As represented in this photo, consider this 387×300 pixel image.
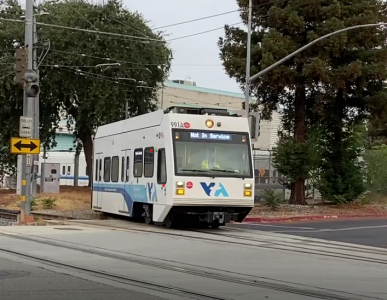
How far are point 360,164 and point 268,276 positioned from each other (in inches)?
1004

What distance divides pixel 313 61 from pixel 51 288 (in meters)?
21.7

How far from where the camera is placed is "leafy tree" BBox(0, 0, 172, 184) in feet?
133

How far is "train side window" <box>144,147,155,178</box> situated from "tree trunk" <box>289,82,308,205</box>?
12.6m

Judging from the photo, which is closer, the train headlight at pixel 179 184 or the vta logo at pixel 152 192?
the train headlight at pixel 179 184

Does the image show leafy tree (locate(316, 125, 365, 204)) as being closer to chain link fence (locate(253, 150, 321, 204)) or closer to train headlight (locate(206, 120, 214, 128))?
chain link fence (locate(253, 150, 321, 204))

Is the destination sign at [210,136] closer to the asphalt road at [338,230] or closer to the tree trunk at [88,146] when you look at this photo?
the asphalt road at [338,230]

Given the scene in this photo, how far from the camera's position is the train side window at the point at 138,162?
21.4 meters

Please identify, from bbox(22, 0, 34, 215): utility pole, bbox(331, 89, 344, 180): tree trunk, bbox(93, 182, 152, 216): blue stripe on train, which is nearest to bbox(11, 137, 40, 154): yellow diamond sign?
bbox(22, 0, 34, 215): utility pole

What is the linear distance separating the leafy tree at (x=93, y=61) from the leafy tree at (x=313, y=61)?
30.3 ft

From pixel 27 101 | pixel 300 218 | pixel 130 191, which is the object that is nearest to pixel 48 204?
pixel 130 191

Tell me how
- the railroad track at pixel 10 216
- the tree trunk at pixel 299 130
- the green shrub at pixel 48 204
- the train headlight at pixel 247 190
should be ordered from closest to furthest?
the train headlight at pixel 247 190 < the railroad track at pixel 10 216 < the green shrub at pixel 48 204 < the tree trunk at pixel 299 130

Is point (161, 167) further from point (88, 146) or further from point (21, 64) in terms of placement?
point (88, 146)

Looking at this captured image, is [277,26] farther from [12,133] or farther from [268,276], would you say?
[268,276]

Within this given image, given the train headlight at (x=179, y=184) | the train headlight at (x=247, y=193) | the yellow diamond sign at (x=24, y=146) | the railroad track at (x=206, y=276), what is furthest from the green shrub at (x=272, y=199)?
the railroad track at (x=206, y=276)
